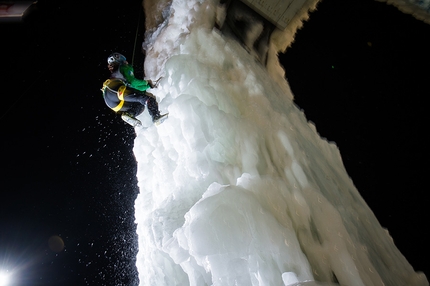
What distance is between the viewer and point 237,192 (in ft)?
5.80

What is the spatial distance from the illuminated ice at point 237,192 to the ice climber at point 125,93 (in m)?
0.29

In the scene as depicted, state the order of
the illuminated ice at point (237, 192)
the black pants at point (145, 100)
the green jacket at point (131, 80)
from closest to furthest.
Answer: the illuminated ice at point (237, 192) < the black pants at point (145, 100) < the green jacket at point (131, 80)

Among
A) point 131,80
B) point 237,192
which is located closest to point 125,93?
point 131,80

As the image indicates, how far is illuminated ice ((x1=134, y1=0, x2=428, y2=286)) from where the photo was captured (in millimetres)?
1604

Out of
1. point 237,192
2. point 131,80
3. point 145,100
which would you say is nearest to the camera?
point 237,192

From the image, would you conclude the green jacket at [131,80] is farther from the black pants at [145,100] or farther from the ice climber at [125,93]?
the black pants at [145,100]

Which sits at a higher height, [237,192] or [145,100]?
[237,192]

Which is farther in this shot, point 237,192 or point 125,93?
point 125,93

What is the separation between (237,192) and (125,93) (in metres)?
2.57

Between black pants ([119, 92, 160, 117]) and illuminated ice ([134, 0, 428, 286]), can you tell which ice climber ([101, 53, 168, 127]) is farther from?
illuminated ice ([134, 0, 428, 286])

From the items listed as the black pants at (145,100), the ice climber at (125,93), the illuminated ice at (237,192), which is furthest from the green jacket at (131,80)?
the illuminated ice at (237,192)

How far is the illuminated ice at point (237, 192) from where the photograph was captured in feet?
5.26

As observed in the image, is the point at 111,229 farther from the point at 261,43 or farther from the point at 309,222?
the point at 309,222

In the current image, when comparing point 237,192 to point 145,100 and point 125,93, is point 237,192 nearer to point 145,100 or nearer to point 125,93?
point 145,100
